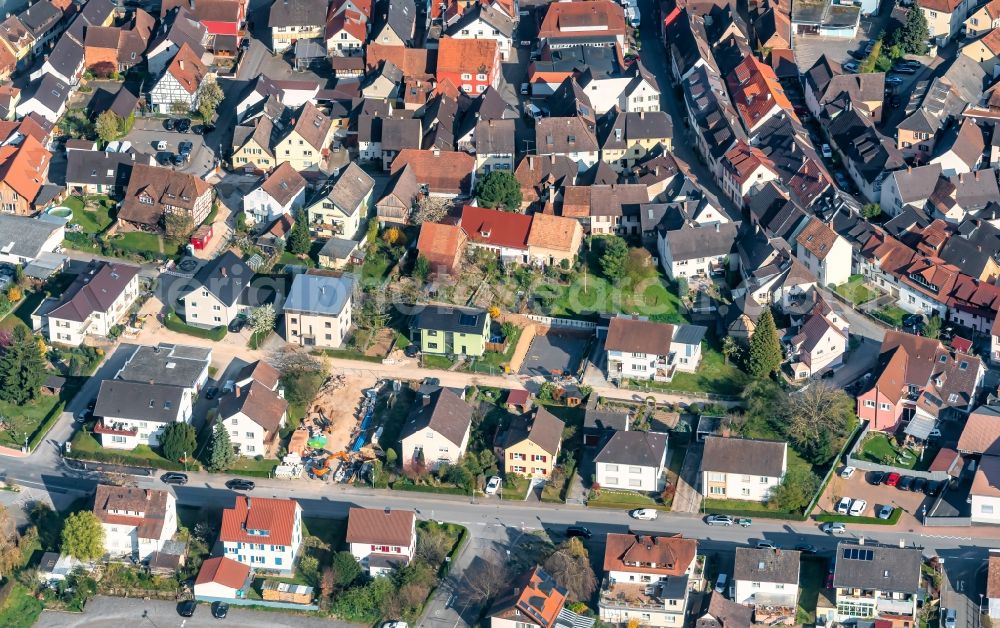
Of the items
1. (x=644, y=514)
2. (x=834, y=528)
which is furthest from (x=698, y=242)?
(x=834, y=528)

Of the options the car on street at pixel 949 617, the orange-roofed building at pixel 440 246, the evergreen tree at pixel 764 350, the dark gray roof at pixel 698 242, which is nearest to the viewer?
the car on street at pixel 949 617

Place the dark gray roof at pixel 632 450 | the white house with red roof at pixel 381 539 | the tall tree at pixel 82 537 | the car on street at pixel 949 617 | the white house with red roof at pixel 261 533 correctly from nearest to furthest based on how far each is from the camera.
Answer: the car on street at pixel 949 617
the white house with red roof at pixel 381 539
the white house with red roof at pixel 261 533
the tall tree at pixel 82 537
the dark gray roof at pixel 632 450

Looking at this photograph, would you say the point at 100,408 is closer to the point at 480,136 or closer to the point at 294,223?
the point at 294,223

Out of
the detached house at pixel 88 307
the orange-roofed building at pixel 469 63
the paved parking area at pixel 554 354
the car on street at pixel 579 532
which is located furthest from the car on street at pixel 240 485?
the orange-roofed building at pixel 469 63

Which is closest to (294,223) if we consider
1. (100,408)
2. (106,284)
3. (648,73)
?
(106,284)

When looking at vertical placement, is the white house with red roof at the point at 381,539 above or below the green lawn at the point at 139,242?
below

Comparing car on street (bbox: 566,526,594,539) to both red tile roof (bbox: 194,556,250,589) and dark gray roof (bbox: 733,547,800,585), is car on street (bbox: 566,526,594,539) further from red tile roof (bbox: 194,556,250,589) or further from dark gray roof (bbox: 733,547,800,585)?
red tile roof (bbox: 194,556,250,589)

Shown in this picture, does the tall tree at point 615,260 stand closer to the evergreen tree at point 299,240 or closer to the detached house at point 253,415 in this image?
the evergreen tree at point 299,240
